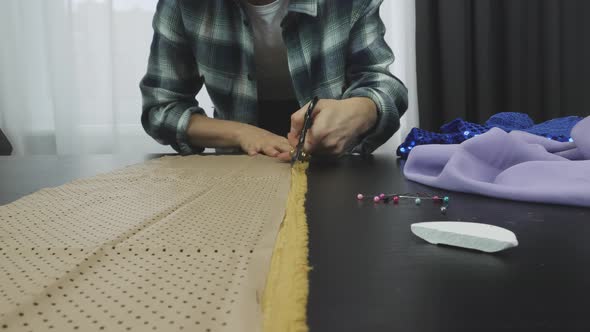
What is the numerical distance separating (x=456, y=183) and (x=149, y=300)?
365mm

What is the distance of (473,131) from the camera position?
832 millimetres

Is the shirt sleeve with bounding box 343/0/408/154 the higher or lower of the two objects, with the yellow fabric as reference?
higher

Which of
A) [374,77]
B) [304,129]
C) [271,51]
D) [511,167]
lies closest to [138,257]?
[511,167]

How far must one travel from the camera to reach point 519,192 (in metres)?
0.46

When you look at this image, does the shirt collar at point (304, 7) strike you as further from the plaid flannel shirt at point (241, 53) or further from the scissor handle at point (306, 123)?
the scissor handle at point (306, 123)

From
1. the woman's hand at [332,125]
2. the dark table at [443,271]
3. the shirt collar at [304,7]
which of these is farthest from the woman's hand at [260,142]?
the dark table at [443,271]

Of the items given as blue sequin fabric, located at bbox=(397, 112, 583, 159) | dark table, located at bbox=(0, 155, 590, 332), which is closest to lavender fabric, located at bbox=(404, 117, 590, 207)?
dark table, located at bbox=(0, 155, 590, 332)

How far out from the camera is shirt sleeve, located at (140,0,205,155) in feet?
3.70

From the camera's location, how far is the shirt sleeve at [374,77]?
102cm

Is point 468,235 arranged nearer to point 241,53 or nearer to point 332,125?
point 332,125

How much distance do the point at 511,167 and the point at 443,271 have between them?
295 mm

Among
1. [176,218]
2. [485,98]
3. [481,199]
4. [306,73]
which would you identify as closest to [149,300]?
[176,218]

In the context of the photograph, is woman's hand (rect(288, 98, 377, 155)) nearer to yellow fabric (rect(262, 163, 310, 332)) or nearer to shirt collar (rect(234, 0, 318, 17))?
shirt collar (rect(234, 0, 318, 17))

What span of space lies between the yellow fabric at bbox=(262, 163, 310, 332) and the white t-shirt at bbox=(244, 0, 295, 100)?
0.90m
